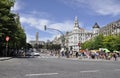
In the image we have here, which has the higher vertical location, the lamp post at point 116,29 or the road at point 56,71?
the lamp post at point 116,29

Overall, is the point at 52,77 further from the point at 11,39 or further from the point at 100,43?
the point at 100,43

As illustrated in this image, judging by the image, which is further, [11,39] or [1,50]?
[1,50]

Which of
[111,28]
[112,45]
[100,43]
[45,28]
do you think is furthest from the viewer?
[111,28]

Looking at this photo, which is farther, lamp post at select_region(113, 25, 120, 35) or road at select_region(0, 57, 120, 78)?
lamp post at select_region(113, 25, 120, 35)

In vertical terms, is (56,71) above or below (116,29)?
below

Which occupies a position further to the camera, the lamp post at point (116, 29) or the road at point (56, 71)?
the lamp post at point (116, 29)

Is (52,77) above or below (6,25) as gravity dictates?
below

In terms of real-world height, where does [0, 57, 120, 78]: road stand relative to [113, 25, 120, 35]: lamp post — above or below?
below

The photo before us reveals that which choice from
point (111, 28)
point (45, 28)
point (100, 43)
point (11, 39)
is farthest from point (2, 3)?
point (111, 28)

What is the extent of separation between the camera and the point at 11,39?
211 ft

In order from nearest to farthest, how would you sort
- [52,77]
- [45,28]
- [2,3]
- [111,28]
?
[52,77] → [2,3] → [45,28] → [111,28]

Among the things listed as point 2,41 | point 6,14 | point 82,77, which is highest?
point 6,14

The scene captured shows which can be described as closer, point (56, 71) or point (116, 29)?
point (56, 71)

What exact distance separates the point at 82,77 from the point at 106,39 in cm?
13401
